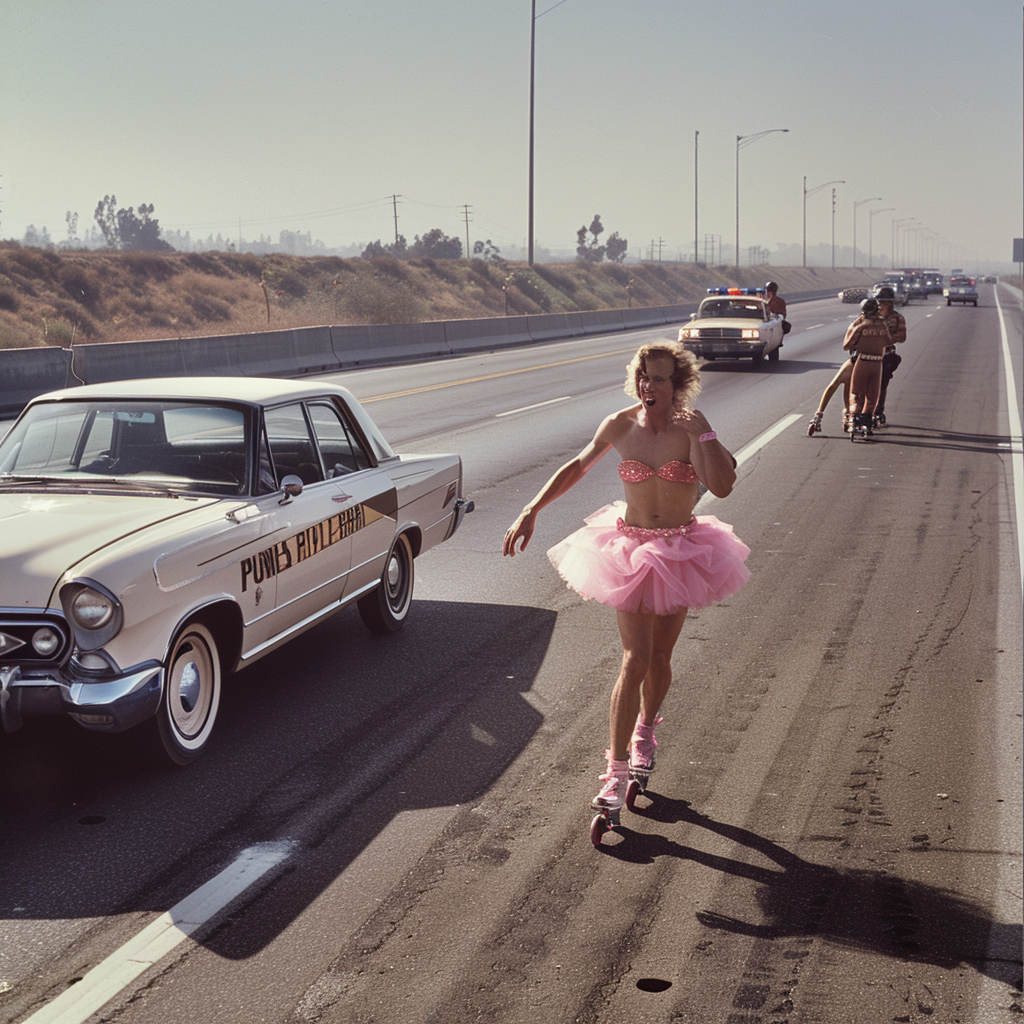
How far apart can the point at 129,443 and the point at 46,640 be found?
1649mm

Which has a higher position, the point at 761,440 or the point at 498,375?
the point at 498,375

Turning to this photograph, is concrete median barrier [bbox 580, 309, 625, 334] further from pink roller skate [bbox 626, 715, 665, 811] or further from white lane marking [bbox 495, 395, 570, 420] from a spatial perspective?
pink roller skate [bbox 626, 715, 665, 811]

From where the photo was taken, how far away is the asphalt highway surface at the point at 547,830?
142 inches

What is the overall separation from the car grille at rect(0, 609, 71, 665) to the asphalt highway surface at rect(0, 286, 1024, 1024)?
11.2 inches

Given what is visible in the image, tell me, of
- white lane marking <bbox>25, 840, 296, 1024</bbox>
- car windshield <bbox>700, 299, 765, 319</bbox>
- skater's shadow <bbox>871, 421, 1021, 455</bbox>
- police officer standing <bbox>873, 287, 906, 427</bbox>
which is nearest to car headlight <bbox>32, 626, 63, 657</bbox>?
white lane marking <bbox>25, 840, 296, 1024</bbox>

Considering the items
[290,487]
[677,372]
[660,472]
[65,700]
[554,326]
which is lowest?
[65,700]

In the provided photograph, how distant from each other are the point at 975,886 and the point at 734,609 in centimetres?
380

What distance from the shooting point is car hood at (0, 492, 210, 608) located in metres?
4.69

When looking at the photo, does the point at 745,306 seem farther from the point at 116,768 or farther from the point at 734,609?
Answer: the point at 116,768

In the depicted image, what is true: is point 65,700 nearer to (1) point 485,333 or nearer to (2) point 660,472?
(2) point 660,472

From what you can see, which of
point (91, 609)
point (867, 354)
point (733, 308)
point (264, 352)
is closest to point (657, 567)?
point (91, 609)

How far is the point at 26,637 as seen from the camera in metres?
4.71

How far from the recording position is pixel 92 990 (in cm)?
354

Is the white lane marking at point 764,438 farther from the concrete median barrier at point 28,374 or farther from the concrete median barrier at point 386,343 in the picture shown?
the concrete median barrier at point 386,343
